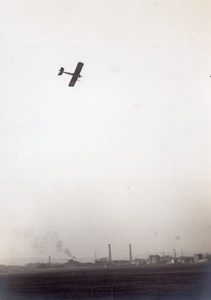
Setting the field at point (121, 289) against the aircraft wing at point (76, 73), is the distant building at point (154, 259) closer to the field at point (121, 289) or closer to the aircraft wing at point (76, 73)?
the field at point (121, 289)

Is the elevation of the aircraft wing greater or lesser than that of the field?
greater

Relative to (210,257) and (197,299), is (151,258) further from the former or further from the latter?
(197,299)

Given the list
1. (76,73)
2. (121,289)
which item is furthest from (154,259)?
(76,73)

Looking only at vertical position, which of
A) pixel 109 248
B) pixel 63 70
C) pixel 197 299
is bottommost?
pixel 197 299

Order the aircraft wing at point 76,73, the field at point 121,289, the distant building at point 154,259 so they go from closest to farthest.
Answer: the field at point 121,289 < the aircraft wing at point 76,73 < the distant building at point 154,259

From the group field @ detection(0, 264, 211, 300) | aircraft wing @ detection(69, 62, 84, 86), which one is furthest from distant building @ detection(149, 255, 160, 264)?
aircraft wing @ detection(69, 62, 84, 86)

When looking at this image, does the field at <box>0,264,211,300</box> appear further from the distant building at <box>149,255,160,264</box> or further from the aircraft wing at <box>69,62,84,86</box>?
the distant building at <box>149,255,160,264</box>

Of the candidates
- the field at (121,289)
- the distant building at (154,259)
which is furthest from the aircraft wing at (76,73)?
the distant building at (154,259)

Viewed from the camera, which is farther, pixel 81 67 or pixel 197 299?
pixel 81 67

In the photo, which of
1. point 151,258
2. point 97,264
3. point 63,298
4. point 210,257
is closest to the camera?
point 63,298

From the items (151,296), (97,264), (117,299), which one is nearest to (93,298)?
(117,299)

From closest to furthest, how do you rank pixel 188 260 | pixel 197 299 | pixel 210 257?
pixel 197 299
pixel 210 257
pixel 188 260
